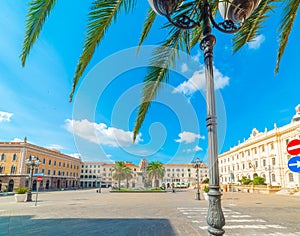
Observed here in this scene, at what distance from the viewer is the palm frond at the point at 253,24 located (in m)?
4.26

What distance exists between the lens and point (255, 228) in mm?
7879

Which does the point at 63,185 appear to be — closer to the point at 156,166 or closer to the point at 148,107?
the point at 156,166

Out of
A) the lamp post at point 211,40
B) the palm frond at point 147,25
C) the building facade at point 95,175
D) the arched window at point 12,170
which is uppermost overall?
the palm frond at point 147,25

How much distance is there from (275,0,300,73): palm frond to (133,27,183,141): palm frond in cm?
222

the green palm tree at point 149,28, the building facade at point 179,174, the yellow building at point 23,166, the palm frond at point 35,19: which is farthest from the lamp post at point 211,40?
the building facade at point 179,174

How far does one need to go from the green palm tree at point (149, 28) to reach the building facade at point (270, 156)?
33472 millimetres

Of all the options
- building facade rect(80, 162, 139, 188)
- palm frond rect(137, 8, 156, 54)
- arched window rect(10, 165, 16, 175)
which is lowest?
building facade rect(80, 162, 139, 188)

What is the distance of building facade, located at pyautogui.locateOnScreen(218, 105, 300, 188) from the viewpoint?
38.9 m

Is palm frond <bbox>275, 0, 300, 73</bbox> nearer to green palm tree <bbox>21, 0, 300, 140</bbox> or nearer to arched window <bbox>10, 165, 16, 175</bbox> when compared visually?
green palm tree <bbox>21, 0, 300, 140</bbox>

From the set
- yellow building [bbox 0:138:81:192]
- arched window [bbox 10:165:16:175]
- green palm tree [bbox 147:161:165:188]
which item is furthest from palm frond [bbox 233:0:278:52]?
green palm tree [bbox 147:161:165:188]

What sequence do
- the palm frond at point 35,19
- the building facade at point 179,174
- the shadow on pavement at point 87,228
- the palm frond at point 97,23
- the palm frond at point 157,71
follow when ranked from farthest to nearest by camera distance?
the building facade at point 179,174
the shadow on pavement at point 87,228
the palm frond at point 157,71
the palm frond at point 97,23
the palm frond at point 35,19

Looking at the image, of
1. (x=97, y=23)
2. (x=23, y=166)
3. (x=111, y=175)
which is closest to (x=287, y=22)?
(x=97, y=23)

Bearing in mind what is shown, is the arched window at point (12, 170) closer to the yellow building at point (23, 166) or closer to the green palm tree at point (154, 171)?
the yellow building at point (23, 166)

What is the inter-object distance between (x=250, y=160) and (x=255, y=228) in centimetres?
5250
